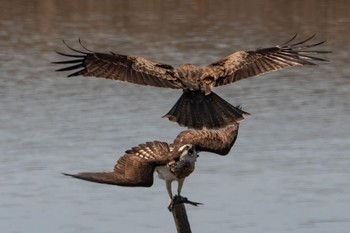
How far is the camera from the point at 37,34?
2225cm

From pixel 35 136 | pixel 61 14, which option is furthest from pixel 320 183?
pixel 61 14

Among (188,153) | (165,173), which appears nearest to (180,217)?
(165,173)

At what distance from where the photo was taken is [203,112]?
833 cm

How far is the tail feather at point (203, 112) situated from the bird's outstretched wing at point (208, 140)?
429 mm

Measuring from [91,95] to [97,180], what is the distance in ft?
34.4

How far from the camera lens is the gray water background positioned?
40.8 ft

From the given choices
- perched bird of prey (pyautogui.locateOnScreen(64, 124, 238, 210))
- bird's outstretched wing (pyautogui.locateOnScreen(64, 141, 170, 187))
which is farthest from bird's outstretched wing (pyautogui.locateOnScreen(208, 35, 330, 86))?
bird's outstretched wing (pyautogui.locateOnScreen(64, 141, 170, 187))

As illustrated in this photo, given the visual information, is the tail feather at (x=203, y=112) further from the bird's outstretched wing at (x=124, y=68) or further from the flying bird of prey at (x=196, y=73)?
the bird's outstretched wing at (x=124, y=68)

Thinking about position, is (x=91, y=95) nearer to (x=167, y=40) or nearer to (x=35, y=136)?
(x=35, y=136)

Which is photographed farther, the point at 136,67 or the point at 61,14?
the point at 61,14

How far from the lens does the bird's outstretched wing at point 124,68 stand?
8.79 m

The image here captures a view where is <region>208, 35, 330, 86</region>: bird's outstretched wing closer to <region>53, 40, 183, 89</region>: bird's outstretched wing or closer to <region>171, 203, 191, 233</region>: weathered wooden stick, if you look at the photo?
<region>53, 40, 183, 89</region>: bird's outstretched wing

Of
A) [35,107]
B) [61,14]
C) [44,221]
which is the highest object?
[61,14]

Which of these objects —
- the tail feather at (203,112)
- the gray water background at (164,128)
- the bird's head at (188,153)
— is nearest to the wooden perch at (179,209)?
the bird's head at (188,153)
